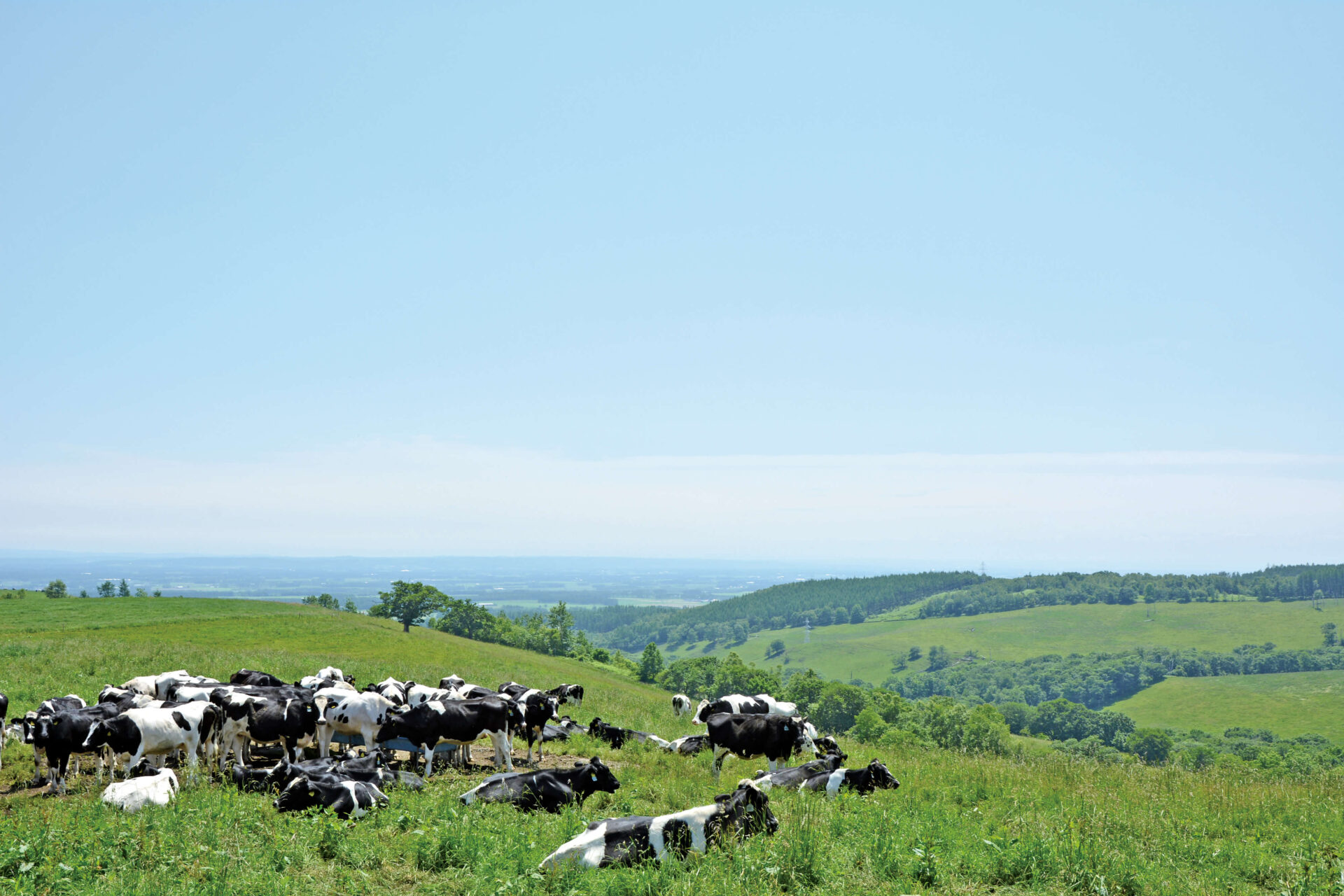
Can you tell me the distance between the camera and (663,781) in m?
13.5

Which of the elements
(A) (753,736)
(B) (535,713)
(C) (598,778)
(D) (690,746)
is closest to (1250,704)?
(D) (690,746)

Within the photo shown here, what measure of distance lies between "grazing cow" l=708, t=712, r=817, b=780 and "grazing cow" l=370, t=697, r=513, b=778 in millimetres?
4288

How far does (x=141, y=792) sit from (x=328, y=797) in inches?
95.4

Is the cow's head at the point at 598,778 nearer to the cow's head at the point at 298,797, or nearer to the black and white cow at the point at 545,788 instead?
the black and white cow at the point at 545,788

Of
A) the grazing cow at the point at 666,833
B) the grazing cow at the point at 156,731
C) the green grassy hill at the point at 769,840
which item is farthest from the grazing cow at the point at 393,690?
the grazing cow at the point at 666,833

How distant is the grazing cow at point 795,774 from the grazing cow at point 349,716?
288 inches

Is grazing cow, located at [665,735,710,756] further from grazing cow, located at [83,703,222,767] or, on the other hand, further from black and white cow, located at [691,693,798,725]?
grazing cow, located at [83,703,222,767]

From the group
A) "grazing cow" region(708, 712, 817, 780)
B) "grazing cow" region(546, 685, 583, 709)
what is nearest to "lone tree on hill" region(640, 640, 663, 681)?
"grazing cow" region(546, 685, 583, 709)

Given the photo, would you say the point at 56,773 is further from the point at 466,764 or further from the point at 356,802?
the point at 466,764

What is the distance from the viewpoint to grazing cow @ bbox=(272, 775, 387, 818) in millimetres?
10641

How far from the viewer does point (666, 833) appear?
9.38m

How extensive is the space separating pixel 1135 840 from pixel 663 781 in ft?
24.2

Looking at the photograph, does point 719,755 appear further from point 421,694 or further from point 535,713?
point 421,694

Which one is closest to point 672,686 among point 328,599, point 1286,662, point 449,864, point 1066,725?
point 328,599
